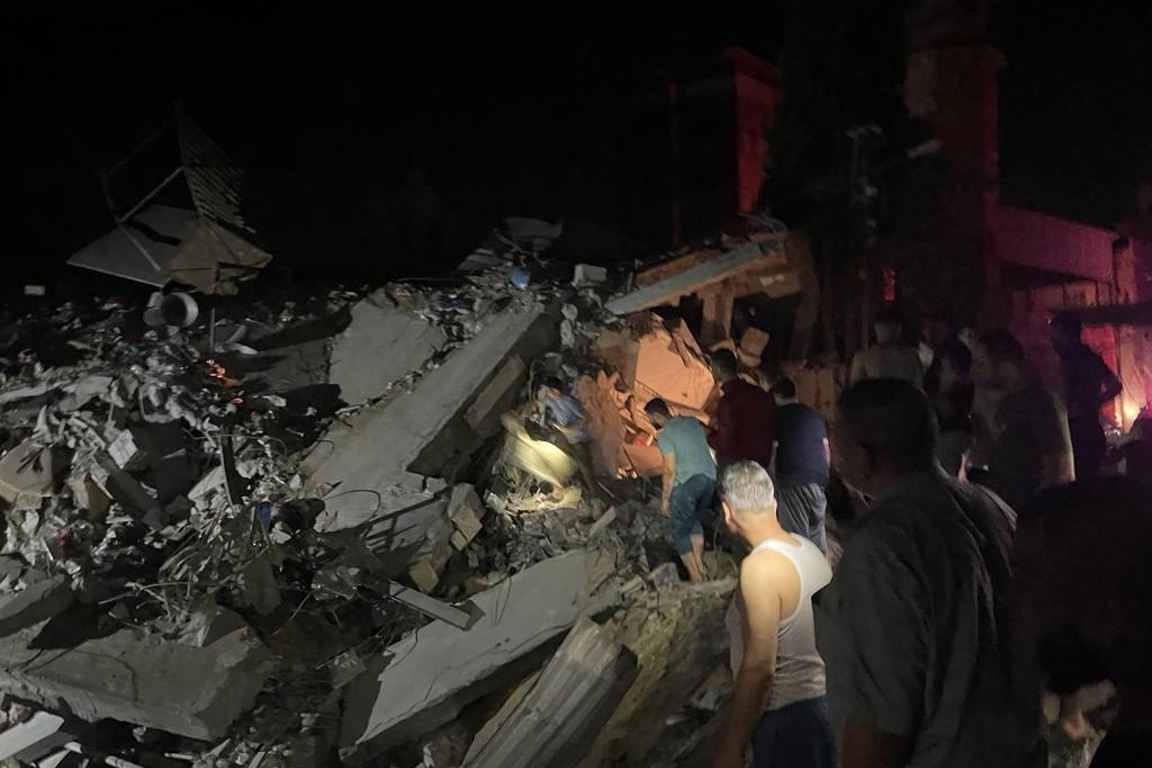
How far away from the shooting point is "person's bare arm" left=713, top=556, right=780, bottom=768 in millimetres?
2586

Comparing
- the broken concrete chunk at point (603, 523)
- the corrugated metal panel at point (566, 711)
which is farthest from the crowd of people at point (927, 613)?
the broken concrete chunk at point (603, 523)

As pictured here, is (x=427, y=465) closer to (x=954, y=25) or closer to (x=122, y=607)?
(x=122, y=607)

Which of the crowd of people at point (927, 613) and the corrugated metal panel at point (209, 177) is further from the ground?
the corrugated metal panel at point (209, 177)

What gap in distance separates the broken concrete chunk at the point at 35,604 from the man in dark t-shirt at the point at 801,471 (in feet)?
13.8

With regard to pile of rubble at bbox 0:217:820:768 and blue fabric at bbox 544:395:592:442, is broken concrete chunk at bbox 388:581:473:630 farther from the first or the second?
blue fabric at bbox 544:395:592:442

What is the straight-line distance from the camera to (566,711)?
3.98 metres

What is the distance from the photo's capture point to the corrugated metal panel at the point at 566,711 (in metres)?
3.96

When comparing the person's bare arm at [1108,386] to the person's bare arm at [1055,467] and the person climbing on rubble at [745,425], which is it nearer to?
the person's bare arm at [1055,467]

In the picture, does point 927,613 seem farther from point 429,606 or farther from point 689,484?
point 429,606

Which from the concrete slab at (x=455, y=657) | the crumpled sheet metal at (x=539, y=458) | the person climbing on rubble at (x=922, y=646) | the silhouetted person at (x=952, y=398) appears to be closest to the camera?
the person climbing on rubble at (x=922, y=646)

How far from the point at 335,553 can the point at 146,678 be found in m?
1.25

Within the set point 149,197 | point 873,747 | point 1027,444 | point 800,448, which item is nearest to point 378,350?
point 149,197

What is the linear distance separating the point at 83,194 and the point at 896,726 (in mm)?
12634

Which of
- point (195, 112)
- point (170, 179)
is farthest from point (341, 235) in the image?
point (170, 179)
